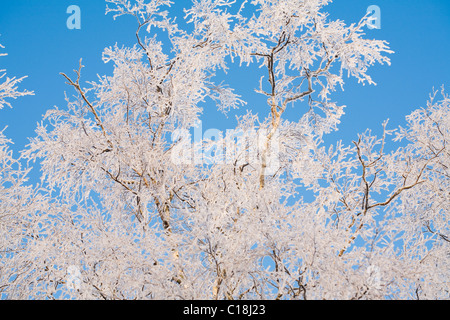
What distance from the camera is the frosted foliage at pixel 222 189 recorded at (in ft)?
14.0

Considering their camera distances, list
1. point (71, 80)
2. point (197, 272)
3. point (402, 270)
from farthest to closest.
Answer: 1. point (71, 80)
2. point (197, 272)
3. point (402, 270)

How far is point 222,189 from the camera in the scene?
5.70 metres

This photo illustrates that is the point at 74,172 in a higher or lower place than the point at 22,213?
higher

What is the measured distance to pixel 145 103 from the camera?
7.06m

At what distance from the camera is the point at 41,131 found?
20.4ft

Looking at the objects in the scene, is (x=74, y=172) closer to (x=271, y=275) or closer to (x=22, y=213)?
(x=22, y=213)

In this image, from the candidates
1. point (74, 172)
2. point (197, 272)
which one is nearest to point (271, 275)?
point (197, 272)

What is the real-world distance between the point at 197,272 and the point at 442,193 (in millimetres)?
5621

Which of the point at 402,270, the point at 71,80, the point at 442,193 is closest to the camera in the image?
the point at 402,270

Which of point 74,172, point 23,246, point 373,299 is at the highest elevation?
point 74,172

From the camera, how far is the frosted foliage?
426 cm
